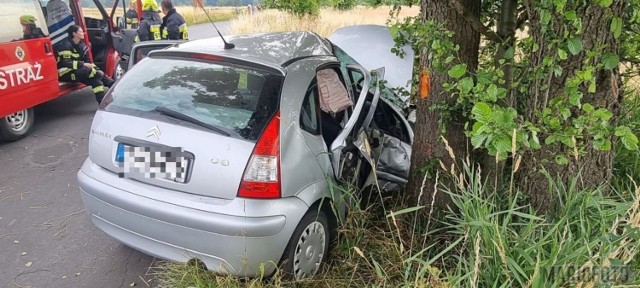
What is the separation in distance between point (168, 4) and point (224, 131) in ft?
20.3

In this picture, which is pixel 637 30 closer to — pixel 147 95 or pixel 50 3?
pixel 147 95

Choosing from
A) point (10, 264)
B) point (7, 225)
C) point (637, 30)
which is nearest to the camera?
point (637, 30)

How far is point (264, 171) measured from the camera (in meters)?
2.39

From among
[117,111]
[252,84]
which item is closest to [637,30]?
[252,84]

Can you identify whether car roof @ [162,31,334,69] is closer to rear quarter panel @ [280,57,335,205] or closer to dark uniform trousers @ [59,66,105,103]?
rear quarter panel @ [280,57,335,205]

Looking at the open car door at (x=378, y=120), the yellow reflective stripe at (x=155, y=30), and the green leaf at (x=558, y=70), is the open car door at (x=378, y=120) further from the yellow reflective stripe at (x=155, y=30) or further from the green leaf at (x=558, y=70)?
the yellow reflective stripe at (x=155, y=30)

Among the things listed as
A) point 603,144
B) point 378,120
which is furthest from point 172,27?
point 603,144

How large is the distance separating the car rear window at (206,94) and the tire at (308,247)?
625 mm

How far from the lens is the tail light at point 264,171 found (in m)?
2.37

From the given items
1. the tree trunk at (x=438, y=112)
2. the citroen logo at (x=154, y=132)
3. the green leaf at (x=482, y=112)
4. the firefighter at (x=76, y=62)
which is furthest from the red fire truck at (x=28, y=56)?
the green leaf at (x=482, y=112)

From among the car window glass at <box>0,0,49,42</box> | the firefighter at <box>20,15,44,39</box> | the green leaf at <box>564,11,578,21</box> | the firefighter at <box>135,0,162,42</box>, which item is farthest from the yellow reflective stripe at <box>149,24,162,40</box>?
the green leaf at <box>564,11,578,21</box>

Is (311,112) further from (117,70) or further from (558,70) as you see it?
(117,70)

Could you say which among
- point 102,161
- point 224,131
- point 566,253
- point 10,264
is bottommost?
point 10,264

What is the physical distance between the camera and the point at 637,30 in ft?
7.52
